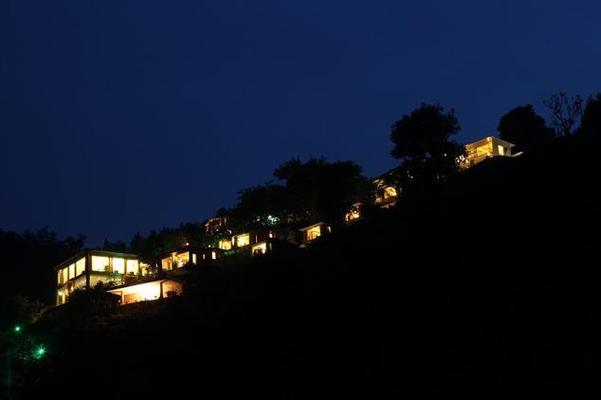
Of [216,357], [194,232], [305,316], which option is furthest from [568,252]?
[194,232]

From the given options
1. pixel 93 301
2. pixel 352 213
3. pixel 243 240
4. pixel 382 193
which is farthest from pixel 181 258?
pixel 382 193

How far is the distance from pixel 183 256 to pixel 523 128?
116 feet

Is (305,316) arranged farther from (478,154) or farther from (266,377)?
(478,154)

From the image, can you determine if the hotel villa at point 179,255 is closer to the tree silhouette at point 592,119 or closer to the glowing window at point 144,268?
the glowing window at point 144,268

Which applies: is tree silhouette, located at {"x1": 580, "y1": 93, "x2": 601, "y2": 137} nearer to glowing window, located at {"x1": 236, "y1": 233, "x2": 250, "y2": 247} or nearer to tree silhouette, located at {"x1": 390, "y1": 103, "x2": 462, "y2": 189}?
tree silhouette, located at {"x1": 390, "y1": 103, "x2": 462, "y2": 189}

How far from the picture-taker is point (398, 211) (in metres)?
31.1

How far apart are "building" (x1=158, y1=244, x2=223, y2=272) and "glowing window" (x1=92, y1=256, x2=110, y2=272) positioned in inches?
182

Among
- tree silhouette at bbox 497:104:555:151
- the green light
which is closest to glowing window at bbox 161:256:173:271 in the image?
the green light

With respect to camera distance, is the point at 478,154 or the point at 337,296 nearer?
the point at 337,296

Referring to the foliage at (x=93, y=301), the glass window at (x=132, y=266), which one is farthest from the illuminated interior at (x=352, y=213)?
the glass window at (x=132, y=266)

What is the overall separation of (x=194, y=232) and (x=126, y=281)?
11328 millimetres

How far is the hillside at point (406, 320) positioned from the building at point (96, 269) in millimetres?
19539

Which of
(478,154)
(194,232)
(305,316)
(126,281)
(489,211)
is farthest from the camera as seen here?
(194,232)

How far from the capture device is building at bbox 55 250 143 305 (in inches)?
1839
